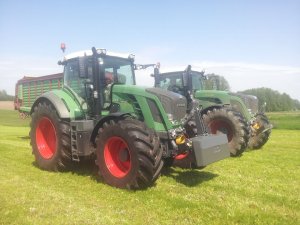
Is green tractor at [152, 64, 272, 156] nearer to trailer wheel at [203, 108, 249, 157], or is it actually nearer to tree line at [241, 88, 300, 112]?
trailer wheel at [203, 108, 249, 157]

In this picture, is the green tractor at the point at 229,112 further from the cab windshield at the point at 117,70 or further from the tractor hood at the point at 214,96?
the cab windshield at the point at 117,70

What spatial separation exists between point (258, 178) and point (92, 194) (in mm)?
3314

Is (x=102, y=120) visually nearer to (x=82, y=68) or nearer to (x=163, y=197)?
(x=82, y=68)

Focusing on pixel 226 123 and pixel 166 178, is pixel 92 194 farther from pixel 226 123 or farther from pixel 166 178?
pixel 226 123

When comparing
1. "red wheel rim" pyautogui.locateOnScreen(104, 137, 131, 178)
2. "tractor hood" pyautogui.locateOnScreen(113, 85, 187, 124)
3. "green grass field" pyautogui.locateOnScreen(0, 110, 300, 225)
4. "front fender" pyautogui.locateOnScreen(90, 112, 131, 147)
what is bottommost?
"green grass field" pyautogui.locateOnScreen(0, 110, 300, 225)

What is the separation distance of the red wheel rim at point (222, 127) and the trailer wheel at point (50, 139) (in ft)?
14.5

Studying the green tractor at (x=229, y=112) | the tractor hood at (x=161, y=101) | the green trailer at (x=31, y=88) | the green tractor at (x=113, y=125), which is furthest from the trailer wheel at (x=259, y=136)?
the green trailer at (x=31, y=88)

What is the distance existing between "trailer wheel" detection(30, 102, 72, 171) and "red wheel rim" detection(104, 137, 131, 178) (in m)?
1.15

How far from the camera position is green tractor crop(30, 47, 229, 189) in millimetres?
5922

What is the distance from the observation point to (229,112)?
9703 millimetres

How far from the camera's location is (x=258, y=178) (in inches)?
276

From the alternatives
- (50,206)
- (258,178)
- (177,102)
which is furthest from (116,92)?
(258,178)

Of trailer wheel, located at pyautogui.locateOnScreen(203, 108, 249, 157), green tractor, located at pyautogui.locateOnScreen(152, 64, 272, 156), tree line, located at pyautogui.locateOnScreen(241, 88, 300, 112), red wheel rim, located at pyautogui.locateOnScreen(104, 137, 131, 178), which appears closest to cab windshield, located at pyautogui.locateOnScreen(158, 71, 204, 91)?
green tractor, located at pyautogui.locateOnScreen(152, 64, 272, 156)

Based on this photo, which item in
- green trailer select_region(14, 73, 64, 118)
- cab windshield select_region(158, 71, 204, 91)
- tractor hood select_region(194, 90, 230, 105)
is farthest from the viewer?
green trailer select_region(14, 73, 64, 118)
